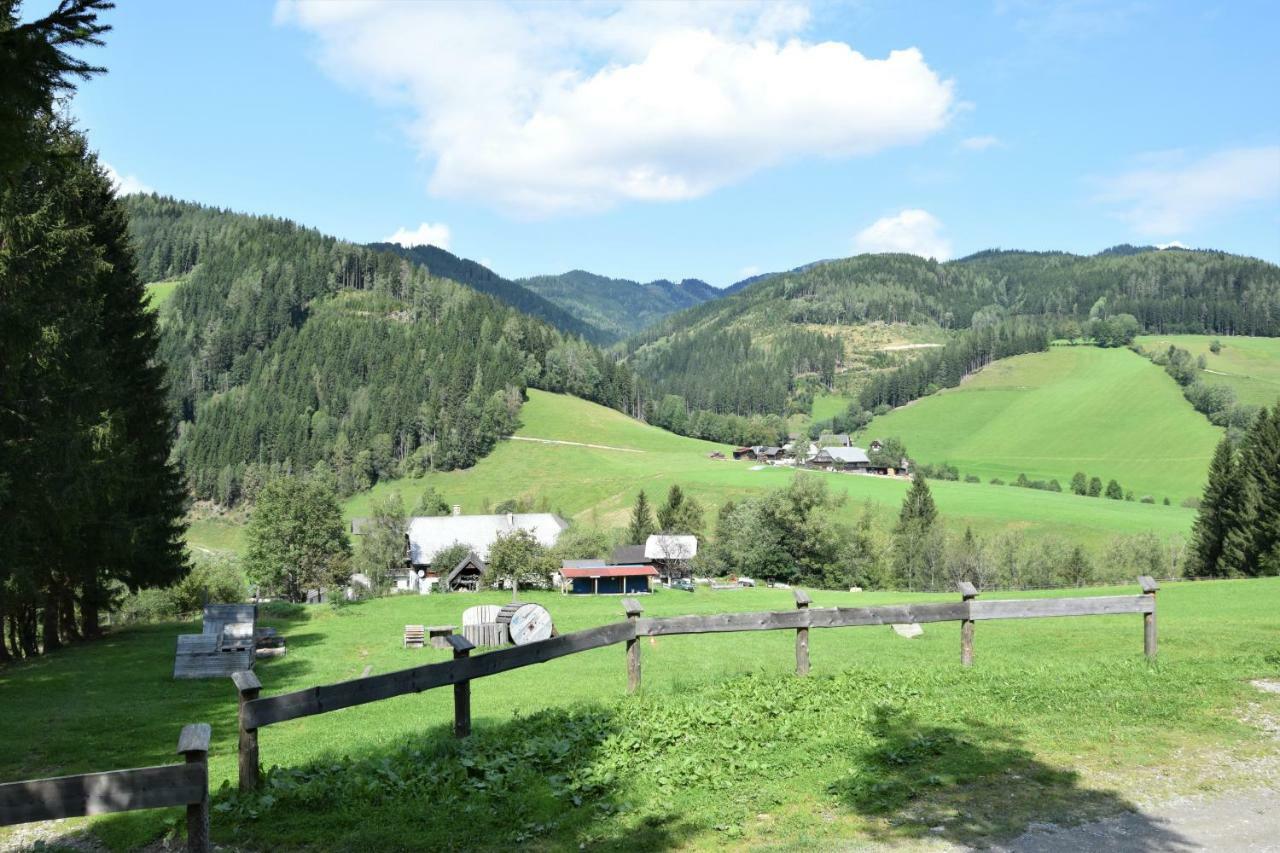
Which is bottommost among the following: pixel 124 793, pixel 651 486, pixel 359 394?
pixel 651 486

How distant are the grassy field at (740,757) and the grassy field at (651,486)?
88981mm

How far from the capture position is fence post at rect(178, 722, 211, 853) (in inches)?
244

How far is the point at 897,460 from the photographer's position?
16312cm

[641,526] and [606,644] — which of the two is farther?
[641,526]

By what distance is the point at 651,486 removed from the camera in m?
119

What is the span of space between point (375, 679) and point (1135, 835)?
7703mm

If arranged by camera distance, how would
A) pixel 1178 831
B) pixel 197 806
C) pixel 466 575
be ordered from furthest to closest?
pixel 466 575
pixel 1178 831
pixel 197 806

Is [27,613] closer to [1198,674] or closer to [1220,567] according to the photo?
[1198,674]

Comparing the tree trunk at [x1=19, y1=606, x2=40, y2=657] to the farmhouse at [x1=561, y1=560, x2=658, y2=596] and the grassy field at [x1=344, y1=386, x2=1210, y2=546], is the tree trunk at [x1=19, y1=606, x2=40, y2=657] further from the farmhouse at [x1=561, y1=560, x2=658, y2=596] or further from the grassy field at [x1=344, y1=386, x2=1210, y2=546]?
the grassy field at [x1=344, y1=386, x2=1210, y2=546]

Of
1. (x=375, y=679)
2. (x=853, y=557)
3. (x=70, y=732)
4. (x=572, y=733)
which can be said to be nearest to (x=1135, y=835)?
(x=572, y=733)

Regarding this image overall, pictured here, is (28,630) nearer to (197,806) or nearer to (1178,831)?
(197,806)

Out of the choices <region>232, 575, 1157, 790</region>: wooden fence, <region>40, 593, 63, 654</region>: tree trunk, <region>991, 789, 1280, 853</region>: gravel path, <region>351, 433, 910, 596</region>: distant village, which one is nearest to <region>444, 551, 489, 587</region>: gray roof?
<region>351, 433, 910, 596</region>: distant village

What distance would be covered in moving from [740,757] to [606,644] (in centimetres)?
280

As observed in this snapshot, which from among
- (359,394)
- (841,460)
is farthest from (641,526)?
(359,394)
